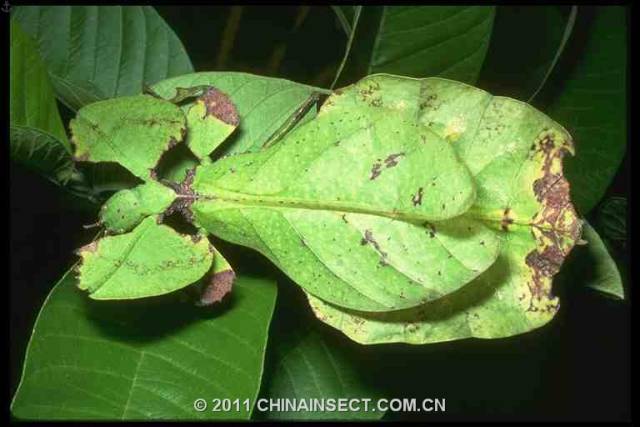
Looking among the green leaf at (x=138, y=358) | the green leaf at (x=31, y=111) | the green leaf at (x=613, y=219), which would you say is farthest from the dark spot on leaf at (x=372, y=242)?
the green leaf at (x=613, y=219)

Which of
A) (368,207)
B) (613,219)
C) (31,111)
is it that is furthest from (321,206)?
(613,219)

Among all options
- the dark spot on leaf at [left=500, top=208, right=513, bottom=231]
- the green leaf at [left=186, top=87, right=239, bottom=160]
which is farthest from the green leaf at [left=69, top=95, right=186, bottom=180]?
the dark spot on leaf at [left=500, top=208, right=513, bottom=231]

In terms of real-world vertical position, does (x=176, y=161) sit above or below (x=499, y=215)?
below

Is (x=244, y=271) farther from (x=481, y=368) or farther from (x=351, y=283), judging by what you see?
(x=481, y=368)

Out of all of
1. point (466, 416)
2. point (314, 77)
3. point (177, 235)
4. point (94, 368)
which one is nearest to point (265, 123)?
point (177, 235)

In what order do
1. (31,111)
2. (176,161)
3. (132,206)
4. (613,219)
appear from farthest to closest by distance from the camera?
(613,219)
(176,161)
(132,206)
(31,111)

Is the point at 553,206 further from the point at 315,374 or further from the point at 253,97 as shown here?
the point at 315,374

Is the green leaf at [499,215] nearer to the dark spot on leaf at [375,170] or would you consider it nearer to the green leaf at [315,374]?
the dark spot on leaf at [375,170]
